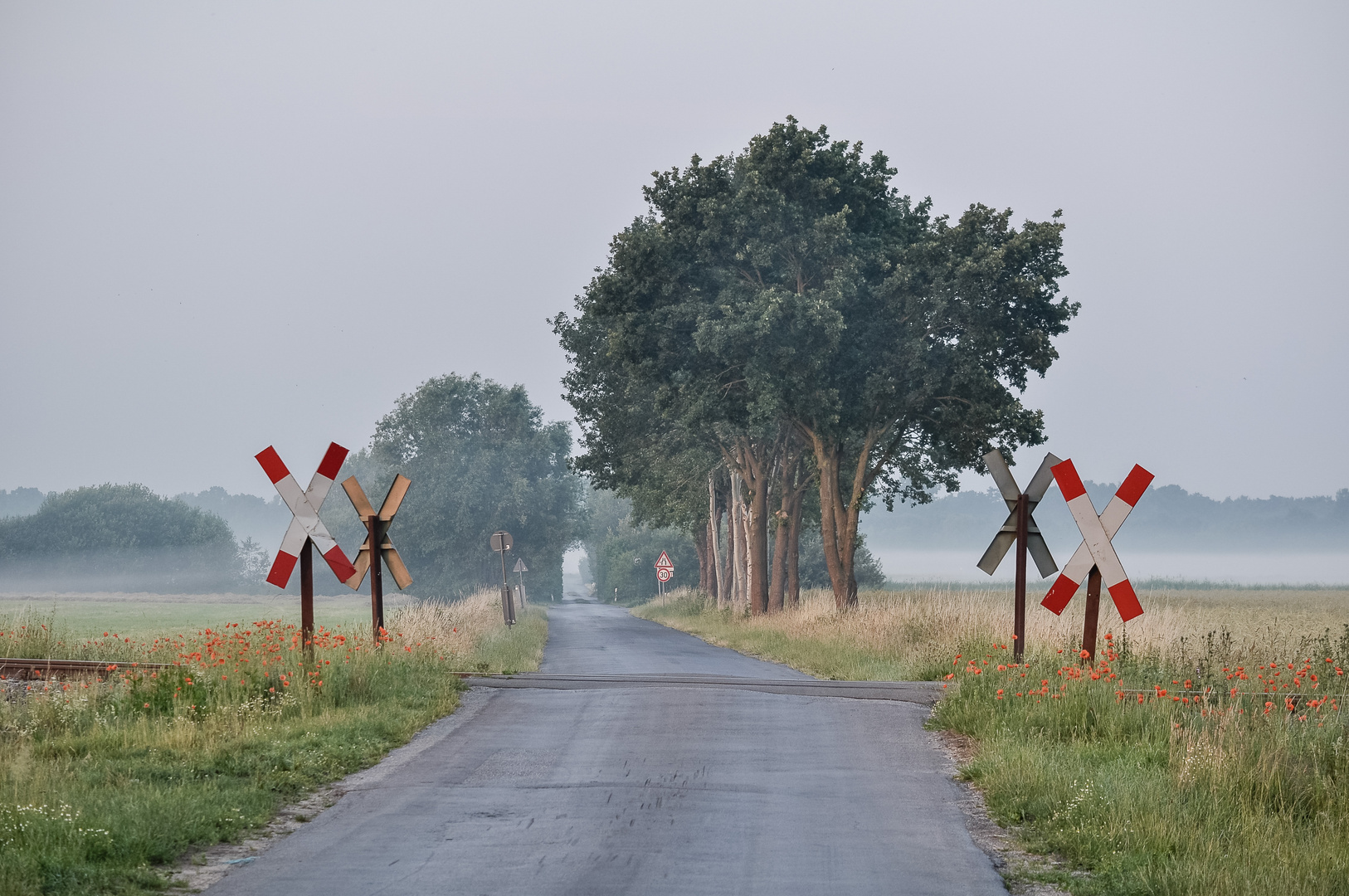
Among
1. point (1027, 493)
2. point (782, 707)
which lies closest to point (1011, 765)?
point (782, 707)

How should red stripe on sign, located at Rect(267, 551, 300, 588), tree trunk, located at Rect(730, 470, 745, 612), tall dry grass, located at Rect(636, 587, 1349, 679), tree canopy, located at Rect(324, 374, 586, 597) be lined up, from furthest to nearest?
1. tree canopy, located at Rect(324, 374, 586, 597)
2. tree trunk, located at Rect(730, 470, 745, 612)
3. tall dry grass, located at Rect(636, 587, 1349, 679)
4. red stripe on sign, located at Rect(267, 551, 300, 588)

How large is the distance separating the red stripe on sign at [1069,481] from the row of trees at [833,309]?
15893 millimetres

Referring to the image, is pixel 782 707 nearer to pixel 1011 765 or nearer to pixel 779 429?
pixel 1011 765

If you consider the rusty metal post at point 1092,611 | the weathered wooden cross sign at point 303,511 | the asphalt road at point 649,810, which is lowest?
the asphalt road at point 649,810

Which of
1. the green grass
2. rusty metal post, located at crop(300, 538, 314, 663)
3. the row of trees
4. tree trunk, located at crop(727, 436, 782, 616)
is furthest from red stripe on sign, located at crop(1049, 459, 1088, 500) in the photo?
tree trunk, located at crop(727, 436, 782, 616)

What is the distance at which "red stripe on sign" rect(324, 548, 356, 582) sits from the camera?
46.1ft

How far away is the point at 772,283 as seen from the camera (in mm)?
32156

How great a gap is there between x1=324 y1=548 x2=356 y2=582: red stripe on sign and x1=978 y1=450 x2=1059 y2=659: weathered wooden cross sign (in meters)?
7.42

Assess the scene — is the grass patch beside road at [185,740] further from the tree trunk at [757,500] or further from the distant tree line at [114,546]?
the distant tree line at [114,546]

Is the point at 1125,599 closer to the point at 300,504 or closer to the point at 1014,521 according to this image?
the point at 1014,521

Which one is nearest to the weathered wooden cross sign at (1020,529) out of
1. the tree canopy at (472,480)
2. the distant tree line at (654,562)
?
the distant tree line at (654,562)

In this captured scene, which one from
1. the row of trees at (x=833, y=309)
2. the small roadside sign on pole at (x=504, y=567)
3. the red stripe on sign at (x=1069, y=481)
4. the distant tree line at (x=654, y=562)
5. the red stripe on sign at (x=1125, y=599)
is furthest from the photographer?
the distant tree line at (x=654, y=562)

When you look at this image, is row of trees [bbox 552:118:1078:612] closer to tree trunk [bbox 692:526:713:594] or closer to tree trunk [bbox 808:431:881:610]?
tree trunk [bbox 808:431:881:610]

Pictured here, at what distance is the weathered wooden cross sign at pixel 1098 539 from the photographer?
12523 mm
